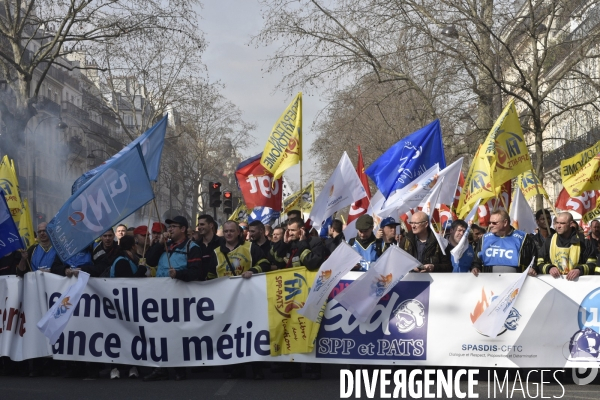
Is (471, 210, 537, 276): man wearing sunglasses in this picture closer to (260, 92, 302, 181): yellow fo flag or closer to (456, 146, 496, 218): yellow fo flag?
(456, 146, 496, 218): yellow fo flag

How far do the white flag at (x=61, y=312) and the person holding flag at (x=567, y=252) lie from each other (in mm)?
4649

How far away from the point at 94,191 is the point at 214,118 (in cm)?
4897

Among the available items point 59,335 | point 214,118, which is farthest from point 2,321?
point 214,118

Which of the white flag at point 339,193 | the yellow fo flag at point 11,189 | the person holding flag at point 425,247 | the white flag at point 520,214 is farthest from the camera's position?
the yellow fo flag at point 11,189

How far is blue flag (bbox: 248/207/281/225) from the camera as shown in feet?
54.4

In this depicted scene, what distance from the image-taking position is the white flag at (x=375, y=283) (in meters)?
9.90

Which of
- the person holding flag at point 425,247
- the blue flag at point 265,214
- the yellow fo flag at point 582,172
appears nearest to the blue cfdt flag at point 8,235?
the person holding flag at point 425,247

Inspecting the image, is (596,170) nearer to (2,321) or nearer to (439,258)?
(439,258)

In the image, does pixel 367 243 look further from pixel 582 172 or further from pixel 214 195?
pixel 214 195

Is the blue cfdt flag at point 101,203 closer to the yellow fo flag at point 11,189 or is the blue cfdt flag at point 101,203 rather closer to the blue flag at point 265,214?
the yellow fo flag at point 11,189

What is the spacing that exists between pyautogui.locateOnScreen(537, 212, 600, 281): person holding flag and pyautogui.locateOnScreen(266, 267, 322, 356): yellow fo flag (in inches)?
93.8

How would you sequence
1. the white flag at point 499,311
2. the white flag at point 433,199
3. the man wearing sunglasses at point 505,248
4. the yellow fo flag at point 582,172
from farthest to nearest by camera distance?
1. the yellow fo flag at point 582,172
2. the white flag at point 433,199
3. the man wearing sunglasses at point 505,248
4. the white flag at point 499,311

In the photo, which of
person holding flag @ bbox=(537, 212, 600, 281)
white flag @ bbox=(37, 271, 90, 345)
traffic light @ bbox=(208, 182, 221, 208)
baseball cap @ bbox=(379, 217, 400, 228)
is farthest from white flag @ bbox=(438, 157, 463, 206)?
traffic light @ bbox=(208, 182, 221, 208)

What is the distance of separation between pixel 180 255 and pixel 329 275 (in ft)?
5.30
